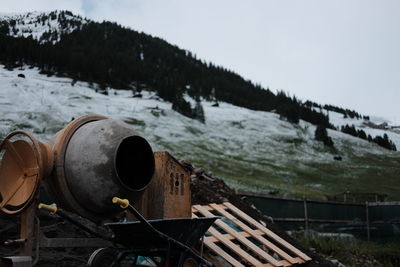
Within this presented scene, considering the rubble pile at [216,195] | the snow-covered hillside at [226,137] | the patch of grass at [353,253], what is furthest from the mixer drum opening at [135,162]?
the snow-covered hillside at [226,137]

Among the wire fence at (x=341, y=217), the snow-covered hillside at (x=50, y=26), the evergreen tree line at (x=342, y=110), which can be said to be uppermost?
the snow-covered hillside at (x=50, y=26)

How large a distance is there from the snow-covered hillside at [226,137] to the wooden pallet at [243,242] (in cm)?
1830

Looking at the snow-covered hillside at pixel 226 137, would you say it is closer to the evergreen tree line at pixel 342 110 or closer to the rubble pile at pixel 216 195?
the rubble pile at pixel 216 195

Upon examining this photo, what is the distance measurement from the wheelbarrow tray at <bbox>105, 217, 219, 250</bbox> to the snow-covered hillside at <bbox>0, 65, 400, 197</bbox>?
21.2m

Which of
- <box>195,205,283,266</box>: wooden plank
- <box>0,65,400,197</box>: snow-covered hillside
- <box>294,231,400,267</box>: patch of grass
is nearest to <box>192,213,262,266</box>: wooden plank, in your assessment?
<box>195,205,283,266</box>: wooden plank

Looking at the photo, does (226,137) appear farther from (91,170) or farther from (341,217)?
(91,170)

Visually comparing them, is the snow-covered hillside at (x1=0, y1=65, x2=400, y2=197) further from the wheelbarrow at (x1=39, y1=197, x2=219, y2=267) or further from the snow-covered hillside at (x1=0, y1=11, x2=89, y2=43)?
the snow-covered hillside at (x1=0, y1=11, x2=89, y2=43)

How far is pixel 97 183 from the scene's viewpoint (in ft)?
14.1

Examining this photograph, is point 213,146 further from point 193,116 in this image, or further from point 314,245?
point 314,245

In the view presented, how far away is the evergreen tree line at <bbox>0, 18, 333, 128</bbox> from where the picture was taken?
65.1 metres

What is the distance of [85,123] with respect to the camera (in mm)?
4797

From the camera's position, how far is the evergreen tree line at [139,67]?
6512 cm

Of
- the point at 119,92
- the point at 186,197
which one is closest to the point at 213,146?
the point at 119,92

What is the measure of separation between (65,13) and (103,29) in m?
38.6
